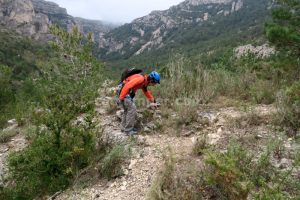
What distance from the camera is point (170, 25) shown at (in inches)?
5640

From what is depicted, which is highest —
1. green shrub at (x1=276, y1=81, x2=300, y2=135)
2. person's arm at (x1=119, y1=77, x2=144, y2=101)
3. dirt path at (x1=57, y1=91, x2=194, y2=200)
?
person's arm at (x1=119, y1=77, x2=144, y2=101)

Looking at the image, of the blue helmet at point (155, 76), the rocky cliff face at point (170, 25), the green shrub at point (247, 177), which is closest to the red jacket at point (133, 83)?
the blue helmet at point (155, 76)

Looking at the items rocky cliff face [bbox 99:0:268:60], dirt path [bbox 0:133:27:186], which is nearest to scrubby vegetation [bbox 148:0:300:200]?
dirt path [bbox 0:133:27:186]

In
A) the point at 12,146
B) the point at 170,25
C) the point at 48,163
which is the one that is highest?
the point at 170,25

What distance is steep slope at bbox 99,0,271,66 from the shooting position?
106812 millimetres

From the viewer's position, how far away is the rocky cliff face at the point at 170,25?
411ft

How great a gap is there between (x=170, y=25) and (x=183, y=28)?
12020 millimetres

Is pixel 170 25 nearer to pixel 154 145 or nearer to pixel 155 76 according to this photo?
pixel 155 76

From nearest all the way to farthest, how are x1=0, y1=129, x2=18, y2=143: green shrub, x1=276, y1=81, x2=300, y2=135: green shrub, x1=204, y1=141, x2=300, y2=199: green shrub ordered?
x1=204, y1=141, x2=300, y2=199: green shrub, x1=276, y1=81, x2=300, y2=135: green shrub, x1=0, y1=129, x2=18, y2=143: green shrub

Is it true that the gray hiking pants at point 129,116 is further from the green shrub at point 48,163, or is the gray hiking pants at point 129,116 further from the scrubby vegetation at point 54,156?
the green shrub at point 48,163

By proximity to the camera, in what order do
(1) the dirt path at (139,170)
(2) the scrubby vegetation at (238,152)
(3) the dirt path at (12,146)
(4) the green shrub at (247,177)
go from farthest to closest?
(3) the dirt path at (12,146) → (1) the dirt path at (139,170) → (2) the scrubby vegetation at (238,152) → (4) the green shrub at (247,177)

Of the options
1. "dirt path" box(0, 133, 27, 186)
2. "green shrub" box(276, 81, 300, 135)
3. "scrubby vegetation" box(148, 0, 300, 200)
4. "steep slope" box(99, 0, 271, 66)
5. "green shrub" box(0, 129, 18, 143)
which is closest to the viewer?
"scrubby vegetation" box(148, 0, 300, 200)

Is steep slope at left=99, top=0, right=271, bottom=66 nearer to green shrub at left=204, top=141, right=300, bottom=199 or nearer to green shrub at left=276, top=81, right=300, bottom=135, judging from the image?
green shrub at left=276, top=81, right=300, bottom=135

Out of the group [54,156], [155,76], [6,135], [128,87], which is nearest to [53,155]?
[54,156]
